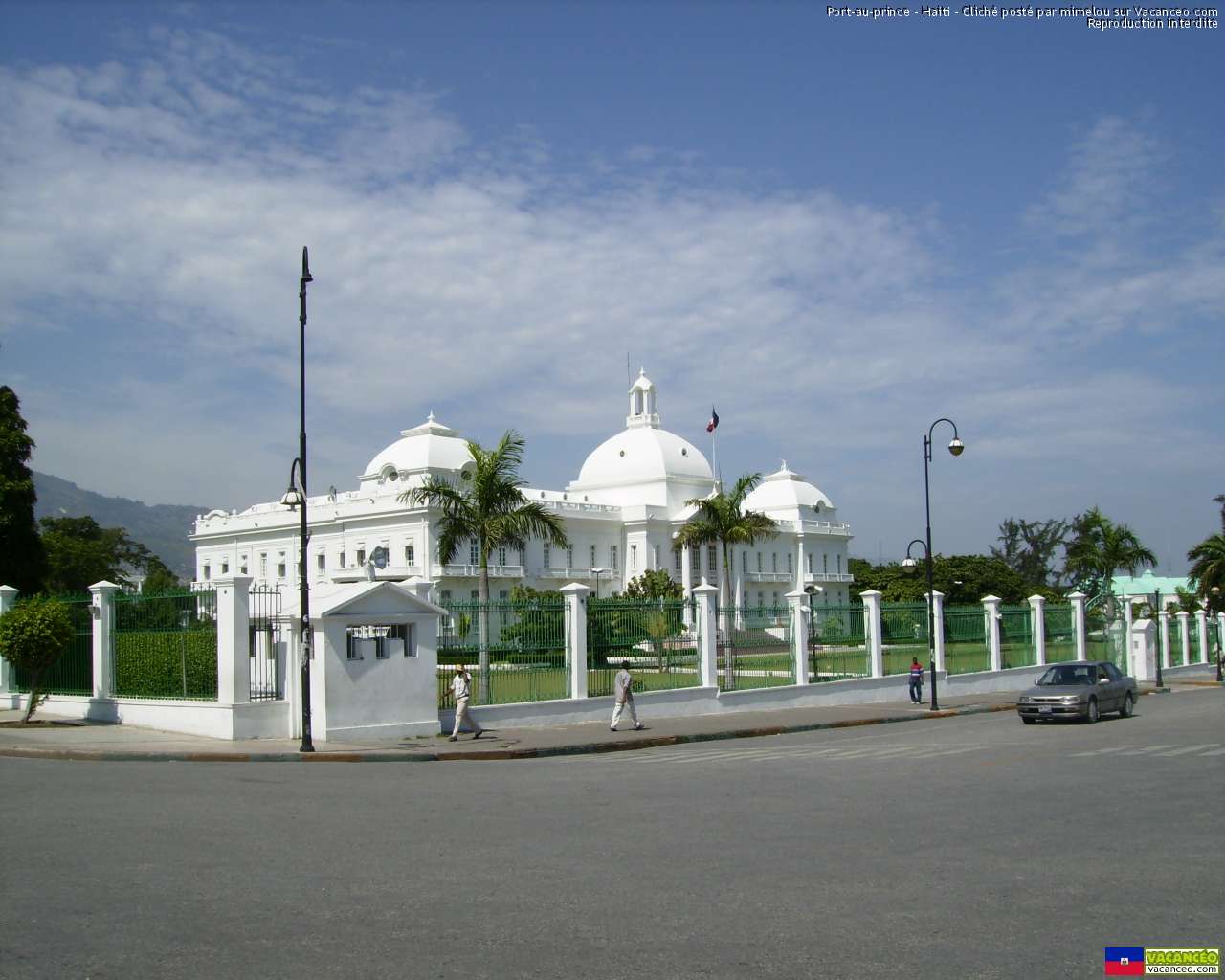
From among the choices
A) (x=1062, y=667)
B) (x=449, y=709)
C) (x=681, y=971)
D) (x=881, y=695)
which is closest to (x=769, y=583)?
(x=881, y=695)

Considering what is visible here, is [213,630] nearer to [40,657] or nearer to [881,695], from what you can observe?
[40,657]

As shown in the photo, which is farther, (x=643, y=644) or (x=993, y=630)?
(x=993, y=630)

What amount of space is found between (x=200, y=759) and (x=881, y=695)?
21737mm

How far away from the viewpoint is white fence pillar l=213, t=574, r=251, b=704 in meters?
20.7

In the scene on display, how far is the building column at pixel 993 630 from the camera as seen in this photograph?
40.1 meters

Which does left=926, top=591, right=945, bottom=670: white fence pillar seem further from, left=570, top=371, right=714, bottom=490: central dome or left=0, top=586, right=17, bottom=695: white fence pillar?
left=570, top=371, right=714, bottom=490: central dome

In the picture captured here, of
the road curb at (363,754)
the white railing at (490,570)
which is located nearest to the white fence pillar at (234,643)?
the road curb at (363,754)

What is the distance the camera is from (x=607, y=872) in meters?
9.06

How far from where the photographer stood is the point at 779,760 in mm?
18188

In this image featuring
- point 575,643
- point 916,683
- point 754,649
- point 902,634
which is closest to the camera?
point 575,643

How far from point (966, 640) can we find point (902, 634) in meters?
3.86

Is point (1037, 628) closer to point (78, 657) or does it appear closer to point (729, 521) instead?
point (729, 521)

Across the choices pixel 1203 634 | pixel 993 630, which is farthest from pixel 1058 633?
pixel 1203 634

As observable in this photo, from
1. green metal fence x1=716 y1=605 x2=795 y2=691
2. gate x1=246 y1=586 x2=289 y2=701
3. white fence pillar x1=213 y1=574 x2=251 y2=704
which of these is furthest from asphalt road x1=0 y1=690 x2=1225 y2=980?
green metal fence x1=716 y1=605 x2=795 y2=691
